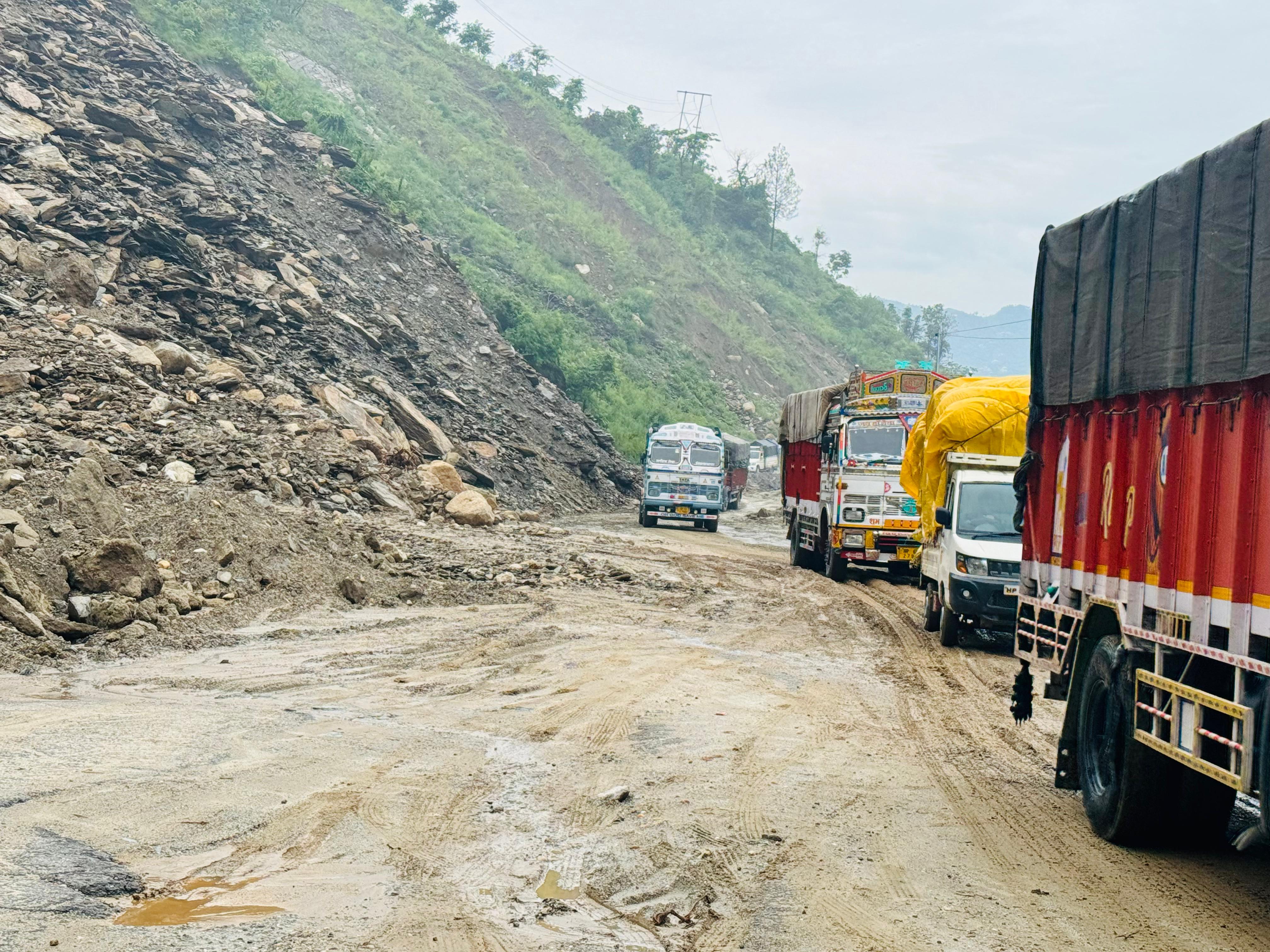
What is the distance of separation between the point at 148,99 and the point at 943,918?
41837mm

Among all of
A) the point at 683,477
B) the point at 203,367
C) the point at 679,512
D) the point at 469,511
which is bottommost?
the point at 469,511

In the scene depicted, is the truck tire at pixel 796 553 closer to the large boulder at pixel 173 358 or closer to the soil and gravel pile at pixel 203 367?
the soil and gravel pile at pixel 203 367

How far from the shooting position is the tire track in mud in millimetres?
5508

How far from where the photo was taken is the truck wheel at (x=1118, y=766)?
6434mm

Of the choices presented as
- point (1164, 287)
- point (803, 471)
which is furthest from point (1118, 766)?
point (803, 471)

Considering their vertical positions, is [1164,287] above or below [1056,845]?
above

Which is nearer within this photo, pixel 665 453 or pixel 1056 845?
pixel 1056 845

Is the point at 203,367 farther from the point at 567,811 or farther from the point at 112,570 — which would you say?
the point at 567,811

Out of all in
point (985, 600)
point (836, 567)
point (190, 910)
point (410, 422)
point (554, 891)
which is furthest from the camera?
point (410, 422)

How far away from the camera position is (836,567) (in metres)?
22.8

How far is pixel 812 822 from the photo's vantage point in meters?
6.87

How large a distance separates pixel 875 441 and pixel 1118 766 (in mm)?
15578

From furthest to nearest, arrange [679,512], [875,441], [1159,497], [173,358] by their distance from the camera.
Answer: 1. [679,512]
2. [173,358]
3. [875,441]
4. [1159,497]

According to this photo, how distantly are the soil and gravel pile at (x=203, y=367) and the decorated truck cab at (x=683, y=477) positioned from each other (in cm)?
341
